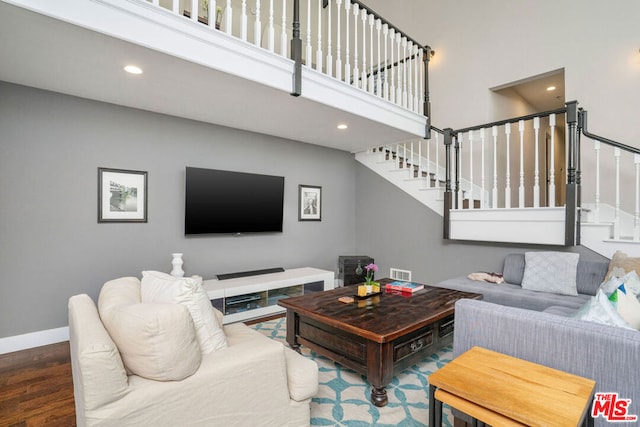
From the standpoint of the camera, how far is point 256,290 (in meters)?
3.79

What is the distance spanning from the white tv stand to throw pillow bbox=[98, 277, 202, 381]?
2.04 metres

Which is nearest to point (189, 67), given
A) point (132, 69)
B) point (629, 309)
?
point (132, 69)

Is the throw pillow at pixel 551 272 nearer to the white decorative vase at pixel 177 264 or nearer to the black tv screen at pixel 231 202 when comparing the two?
the black tv screen at pixel 231 202

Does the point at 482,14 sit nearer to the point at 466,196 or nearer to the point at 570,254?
the point at 466,196

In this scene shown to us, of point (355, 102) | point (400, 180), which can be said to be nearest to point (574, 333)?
point (355, 102)

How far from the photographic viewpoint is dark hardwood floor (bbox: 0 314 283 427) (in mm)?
1973

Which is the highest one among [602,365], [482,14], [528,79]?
[482,14]

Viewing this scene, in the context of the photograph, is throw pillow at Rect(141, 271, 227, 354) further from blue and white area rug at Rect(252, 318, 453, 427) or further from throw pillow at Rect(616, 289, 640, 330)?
throw pillow at Rect(616, 289, 640, 330)

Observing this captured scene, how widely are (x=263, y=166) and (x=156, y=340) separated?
3510 mm

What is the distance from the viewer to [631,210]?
3.78m

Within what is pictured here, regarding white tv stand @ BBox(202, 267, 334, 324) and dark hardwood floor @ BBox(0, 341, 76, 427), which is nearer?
dark hardwood floor @ BBox(0, 341, 76, 427)

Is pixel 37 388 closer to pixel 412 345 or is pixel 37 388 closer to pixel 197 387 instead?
pixel 197 387

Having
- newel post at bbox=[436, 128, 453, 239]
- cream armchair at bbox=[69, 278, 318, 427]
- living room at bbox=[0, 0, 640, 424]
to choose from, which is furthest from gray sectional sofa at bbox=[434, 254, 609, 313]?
cream armchair at bbox=[69, 278, 318, 427]

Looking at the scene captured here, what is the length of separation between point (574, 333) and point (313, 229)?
13.2ft
